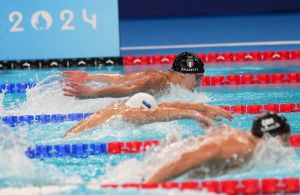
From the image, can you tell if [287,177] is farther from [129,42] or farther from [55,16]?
[129,42]

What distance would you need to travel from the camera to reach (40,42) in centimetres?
770

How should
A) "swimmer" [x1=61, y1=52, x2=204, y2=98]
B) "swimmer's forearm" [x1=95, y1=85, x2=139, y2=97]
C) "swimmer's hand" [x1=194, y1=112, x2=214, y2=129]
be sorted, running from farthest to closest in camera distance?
"swimmer" [x1=61, y1=52, x2=204, y2=98] → "swimmer's forearm" [x1=95, y1=85, x2=139, y2=97] → "swimmer's hand" [x1=194, y1=112, x2=214, y2=129]

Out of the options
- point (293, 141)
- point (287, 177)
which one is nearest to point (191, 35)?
point (293, 141)

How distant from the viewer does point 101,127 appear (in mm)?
4852

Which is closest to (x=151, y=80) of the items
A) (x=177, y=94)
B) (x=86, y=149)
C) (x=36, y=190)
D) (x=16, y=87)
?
(x=177, y=94)

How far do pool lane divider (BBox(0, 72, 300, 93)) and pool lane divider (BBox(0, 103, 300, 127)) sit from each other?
1122mm

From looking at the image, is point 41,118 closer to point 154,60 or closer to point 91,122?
point 91,122

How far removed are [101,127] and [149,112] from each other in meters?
0.39

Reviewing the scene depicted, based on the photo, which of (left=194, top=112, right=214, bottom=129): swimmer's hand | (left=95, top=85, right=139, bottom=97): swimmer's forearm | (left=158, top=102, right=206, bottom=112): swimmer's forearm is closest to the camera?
(left=194, top=112, right=214, bottom=129): swimmer's hand

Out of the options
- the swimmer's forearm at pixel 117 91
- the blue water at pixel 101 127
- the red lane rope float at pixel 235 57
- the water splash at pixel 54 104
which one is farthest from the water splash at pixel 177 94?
the red lane rope float at pixel 235 57

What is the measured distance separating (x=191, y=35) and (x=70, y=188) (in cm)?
578

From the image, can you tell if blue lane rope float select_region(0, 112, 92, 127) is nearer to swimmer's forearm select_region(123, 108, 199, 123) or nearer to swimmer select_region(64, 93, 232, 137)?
swimmer select_region(64, 93, 232, 137)

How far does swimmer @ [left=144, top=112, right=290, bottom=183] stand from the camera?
A: 354 cm

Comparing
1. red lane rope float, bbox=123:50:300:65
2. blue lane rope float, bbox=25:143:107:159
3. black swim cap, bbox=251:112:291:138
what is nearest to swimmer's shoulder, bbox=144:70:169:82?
blue lane rope float, bbox=25:143:107:159
